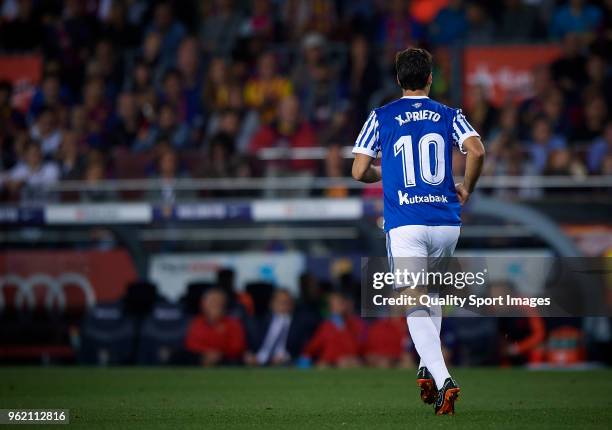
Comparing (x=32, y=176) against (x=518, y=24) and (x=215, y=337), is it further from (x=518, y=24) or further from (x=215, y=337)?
(x=518, y=24)

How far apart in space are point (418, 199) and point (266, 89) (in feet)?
33.4

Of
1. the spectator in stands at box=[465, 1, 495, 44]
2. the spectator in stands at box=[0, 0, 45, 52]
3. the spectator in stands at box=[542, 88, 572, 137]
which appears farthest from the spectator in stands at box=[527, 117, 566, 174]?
the spectator in stands at box=[0, 0, 45, 52]

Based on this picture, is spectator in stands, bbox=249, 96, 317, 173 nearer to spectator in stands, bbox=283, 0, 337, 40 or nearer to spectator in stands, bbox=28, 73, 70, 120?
spectator in stands, bbox=283, 0, 337, 40

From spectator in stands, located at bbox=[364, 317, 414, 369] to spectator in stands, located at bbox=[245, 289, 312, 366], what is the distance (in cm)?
88

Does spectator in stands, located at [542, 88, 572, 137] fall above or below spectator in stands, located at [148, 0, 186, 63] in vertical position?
below

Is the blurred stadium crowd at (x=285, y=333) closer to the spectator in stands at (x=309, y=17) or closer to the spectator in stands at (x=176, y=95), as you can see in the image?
the spectator in stands at (x=176, y=95)

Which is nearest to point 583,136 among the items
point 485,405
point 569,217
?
point 569,217

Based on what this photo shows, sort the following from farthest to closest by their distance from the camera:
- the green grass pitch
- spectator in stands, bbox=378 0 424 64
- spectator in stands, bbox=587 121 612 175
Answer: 1. spectator in stands, bbox=378 0 424 64
2. spectator in stands, bbox=587 121 612 175
3. the green grass pitch

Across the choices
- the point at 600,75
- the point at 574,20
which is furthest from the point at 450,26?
the point at 600,75

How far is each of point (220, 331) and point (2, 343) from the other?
3126 mm

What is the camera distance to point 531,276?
14.5 m

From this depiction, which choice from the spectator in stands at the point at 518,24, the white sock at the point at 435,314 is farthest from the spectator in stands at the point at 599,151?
the white sock at the point at 435,314

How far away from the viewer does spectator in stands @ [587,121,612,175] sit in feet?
51.6

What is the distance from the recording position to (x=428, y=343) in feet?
26.7
